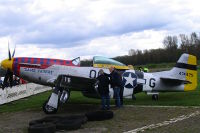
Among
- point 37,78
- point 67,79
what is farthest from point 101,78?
Answer: point 37,78

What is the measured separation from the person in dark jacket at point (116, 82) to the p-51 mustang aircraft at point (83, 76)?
1.21ft

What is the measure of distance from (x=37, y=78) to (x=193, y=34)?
114m

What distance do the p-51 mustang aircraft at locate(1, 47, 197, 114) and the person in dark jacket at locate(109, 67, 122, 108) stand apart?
1.21ft

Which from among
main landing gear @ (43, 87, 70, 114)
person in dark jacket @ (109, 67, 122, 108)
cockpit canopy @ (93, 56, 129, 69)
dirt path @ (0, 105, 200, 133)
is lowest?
dirt path @ (0, 105, 200, 133)

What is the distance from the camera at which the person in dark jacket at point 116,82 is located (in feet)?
41.4

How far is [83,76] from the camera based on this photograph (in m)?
13.3

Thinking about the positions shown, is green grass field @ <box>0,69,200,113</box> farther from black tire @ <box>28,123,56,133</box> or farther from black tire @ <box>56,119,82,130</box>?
black tire @ <box>28,123,56,133</box>

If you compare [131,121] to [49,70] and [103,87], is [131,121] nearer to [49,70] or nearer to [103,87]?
[103,87]

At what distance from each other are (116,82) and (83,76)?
61.1 inches

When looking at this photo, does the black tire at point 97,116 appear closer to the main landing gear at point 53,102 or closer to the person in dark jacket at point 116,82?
the main landing gear at point 53,102

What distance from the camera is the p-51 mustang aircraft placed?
12023 millimetres

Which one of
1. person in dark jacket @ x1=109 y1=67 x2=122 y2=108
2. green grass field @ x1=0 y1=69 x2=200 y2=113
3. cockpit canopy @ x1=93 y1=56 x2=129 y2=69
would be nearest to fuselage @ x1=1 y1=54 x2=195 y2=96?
cockpit canopy @ x1=93 y1=56 x2=129 y2=69

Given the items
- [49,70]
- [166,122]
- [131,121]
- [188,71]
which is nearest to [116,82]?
[49,70]

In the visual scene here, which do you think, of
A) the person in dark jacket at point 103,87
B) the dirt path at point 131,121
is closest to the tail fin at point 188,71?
the dirt path at point 131,121
